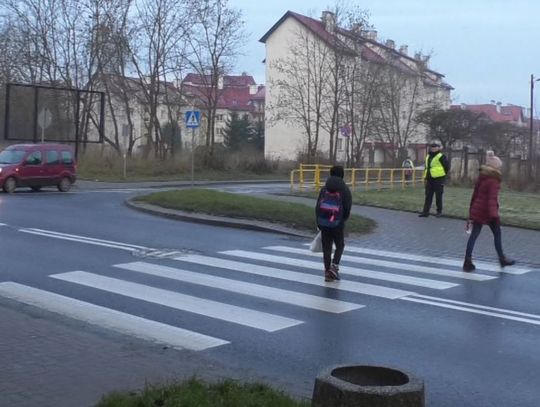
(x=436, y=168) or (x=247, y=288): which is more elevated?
(x=436, y=168)

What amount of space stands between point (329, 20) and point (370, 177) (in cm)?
1960

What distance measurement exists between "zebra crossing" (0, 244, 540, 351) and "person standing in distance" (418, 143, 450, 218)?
602cm

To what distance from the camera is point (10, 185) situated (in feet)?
92.2

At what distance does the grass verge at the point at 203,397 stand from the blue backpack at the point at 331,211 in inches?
220

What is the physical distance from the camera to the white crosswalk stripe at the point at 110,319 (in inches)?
297

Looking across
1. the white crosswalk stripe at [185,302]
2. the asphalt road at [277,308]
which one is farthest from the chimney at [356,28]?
the white crosswalk stripe at [185,302]

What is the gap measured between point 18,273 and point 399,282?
5176mm

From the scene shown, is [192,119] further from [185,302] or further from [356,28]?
[356,28]

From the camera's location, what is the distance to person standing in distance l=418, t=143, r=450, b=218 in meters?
19.7

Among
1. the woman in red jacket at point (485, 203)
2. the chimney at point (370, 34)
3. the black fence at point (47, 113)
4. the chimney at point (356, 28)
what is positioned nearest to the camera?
the woman in red jacket at point (485, 203)

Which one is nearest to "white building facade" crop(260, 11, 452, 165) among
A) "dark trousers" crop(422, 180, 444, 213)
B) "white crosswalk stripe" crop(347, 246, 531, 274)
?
"dark trousers" crop(422, 180, 444, 213)

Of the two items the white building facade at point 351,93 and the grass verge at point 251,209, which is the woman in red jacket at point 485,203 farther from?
the white building facade at point 351,93

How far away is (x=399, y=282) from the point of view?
436 inches

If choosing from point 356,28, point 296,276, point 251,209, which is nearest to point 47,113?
point 251,209
